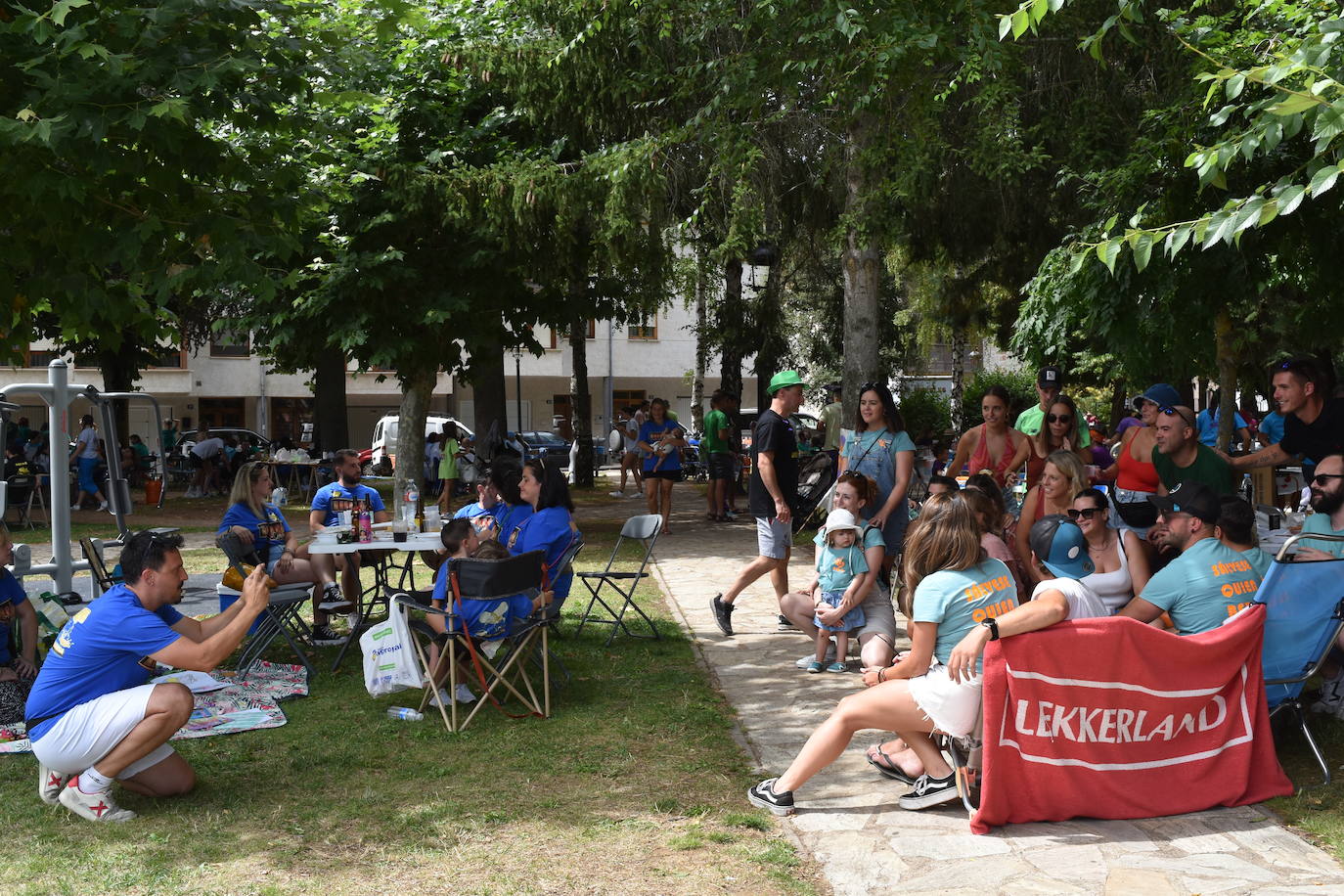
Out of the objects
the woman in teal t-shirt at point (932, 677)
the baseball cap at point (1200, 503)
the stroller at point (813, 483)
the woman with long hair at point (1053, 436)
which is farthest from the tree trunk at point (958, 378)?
the woman in teal t-shirt at point (932, 677)

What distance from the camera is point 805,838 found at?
470 cm

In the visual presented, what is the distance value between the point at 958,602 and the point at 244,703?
418 cm

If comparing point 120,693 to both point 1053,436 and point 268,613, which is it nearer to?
point 268,613

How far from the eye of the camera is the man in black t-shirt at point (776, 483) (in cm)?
832

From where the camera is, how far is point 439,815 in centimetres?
502

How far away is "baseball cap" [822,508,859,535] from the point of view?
7051 millimetres

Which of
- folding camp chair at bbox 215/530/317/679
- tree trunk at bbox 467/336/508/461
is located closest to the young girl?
folding camp chair at bbox 215/530/317/679

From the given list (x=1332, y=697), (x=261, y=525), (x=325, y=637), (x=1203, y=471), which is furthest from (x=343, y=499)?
(x=1332, y=697)

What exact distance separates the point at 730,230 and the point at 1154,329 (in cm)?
436

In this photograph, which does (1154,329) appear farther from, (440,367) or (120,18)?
(440,367)

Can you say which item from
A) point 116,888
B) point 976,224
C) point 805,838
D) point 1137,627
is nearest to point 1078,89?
point 976,224

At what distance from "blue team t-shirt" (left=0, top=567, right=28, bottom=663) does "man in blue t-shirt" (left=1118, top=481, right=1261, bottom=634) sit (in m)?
5.73

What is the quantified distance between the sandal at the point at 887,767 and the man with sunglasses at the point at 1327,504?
2.09m

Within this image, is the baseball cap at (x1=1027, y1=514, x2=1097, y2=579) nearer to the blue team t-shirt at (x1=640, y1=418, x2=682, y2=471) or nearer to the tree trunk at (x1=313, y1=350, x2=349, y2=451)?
the blue team t-shirt at (x1=640, y1=418, x2=682, y2=471)
